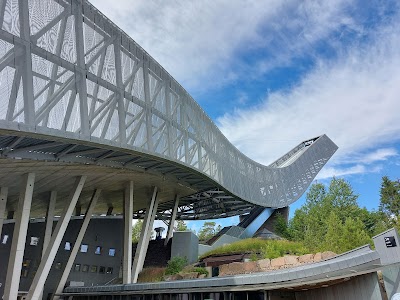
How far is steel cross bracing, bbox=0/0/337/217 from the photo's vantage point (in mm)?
17969

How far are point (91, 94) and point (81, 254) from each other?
25.2 metres

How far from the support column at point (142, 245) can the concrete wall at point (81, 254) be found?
16.6 ft

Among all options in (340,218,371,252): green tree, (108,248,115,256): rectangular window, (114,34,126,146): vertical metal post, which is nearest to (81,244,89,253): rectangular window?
(108,248,115,256): rectangular window

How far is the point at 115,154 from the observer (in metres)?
27.6

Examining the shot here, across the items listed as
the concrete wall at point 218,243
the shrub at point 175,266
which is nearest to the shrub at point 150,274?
the shrub at point 175,266

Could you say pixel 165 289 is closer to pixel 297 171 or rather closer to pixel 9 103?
pixel 9 103

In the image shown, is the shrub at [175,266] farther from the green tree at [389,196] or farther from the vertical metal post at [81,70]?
the green tree at [389,196]

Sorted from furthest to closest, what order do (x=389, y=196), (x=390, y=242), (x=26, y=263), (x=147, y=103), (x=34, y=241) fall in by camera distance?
(x=389, y=196), (x=34, y=241), (x=26, y=263), (x=147, y=103), (x=390, y=242)

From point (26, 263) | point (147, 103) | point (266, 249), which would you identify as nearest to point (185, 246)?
point (266, 249)

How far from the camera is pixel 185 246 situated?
48.2 metres

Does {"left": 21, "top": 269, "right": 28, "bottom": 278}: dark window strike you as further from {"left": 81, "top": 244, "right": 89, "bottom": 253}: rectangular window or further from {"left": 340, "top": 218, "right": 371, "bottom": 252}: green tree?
{"left": 340, "top": 218, "right": 371, "bottom": 252}: green tree

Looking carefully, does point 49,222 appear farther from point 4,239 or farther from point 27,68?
point 27,68

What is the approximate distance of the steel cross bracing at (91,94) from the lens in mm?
17969

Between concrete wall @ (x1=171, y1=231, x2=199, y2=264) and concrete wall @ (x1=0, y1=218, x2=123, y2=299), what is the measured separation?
22.7 ft
